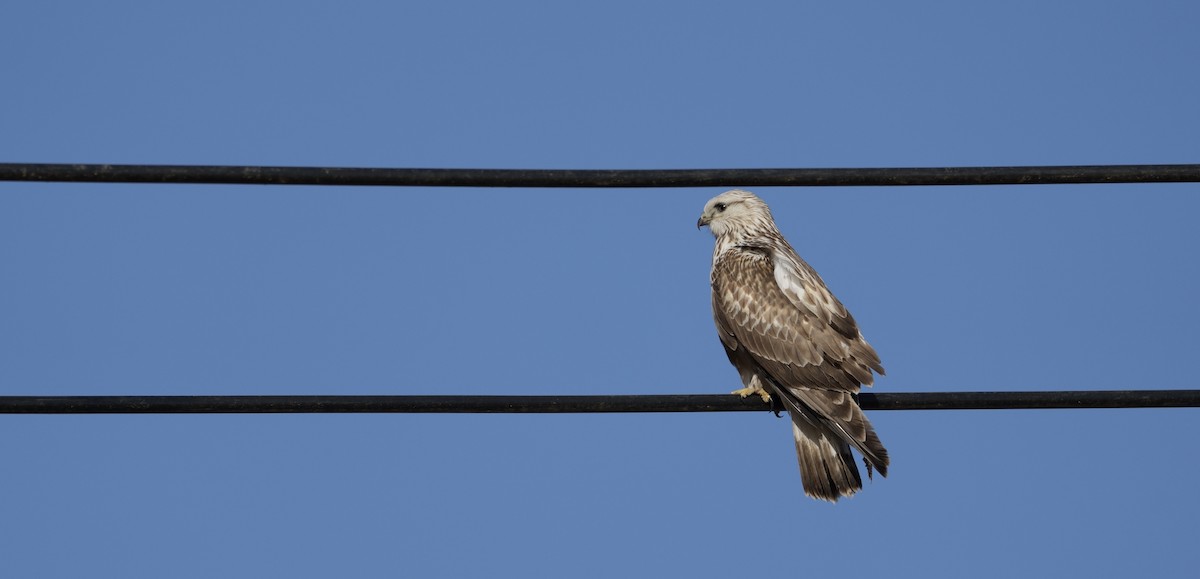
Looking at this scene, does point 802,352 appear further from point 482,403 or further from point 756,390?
point 482,403

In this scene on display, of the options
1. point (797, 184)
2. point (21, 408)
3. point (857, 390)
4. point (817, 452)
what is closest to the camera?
point (21, 408)

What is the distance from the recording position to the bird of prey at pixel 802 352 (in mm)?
8133

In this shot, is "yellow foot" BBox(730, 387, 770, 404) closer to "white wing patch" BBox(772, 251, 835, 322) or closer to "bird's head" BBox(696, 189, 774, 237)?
"white wing patch" BBox(772, 251, 835, 322)

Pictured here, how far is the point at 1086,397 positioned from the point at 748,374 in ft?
10.6

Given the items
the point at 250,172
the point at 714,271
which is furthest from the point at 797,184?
the point at 714,271

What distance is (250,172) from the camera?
18.8ft

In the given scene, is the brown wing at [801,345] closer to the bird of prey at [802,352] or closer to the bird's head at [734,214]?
the bird of prey at [802,352]

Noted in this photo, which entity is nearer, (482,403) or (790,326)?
(482,403)

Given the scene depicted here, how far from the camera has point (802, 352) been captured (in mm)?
8398

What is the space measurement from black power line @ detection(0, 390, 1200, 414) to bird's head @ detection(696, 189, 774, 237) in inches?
174

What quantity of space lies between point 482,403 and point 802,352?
3079 mm

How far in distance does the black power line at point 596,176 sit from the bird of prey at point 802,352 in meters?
2.05

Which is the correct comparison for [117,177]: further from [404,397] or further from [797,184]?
[797,184]

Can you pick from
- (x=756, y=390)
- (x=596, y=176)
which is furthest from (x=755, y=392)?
(x=596, y=176)
